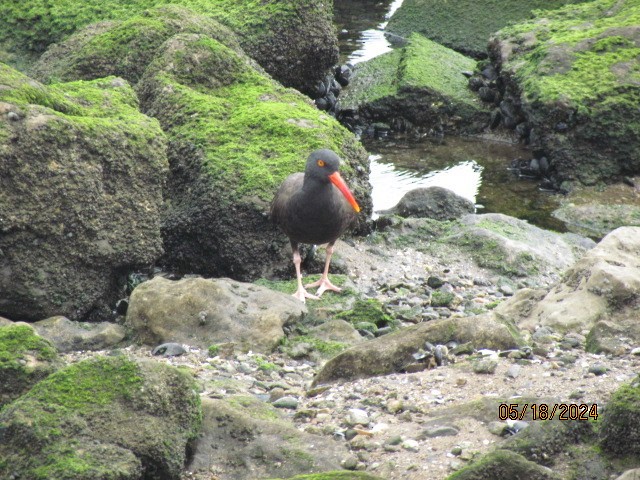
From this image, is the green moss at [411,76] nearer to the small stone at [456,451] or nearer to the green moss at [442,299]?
the green moss at [442,299]

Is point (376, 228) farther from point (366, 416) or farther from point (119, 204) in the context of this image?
point (366, 416)

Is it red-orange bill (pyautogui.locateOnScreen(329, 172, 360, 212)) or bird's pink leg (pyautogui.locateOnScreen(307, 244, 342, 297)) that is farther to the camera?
bird's pink leg (pyautogui.locateOnScreen(307, 244, 342, 297))

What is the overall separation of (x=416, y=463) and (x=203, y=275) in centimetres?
522

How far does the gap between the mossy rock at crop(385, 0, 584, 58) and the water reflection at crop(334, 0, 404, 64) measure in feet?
2.33

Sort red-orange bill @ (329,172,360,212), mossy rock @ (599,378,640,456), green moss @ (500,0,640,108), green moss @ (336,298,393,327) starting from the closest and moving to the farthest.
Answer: mossy rock @ (599,378,640,456) → green moss @ (336,298,393,327) → red-orange bill @ (329,172,360,212) → green moss @ (500,0,640,108)

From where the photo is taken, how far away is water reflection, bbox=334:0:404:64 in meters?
20.1

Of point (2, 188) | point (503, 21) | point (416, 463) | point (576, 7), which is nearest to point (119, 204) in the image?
point (2, 188)

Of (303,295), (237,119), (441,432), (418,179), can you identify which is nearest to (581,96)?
(418,179)

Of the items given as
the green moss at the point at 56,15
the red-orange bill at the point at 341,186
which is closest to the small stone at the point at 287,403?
the red-orange bill at the point at 341,186

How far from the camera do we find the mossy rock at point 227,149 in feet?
31.1

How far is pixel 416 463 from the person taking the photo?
15.8 ft

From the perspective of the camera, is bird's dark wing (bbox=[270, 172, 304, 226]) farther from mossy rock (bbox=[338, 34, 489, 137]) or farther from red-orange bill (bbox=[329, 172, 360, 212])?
mossy rock (bbox=[338, 34, 489, 137])

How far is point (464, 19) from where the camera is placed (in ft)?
68.1

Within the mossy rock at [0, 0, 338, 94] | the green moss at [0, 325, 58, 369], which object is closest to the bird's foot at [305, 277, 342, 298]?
the green moss at [0, 325, 58, 369]
